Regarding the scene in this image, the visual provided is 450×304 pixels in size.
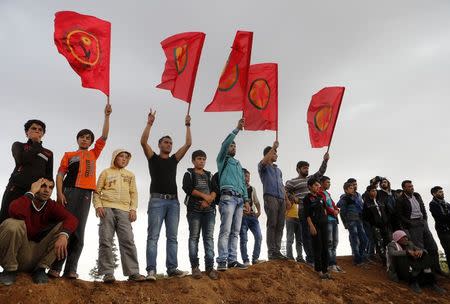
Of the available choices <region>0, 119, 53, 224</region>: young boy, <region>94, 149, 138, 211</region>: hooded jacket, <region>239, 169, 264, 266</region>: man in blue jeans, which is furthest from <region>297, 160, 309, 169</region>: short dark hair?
<region>0, 119, 53, 224</region>: young boy

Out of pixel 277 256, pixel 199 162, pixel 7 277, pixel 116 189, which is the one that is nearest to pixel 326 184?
pixel 277 256

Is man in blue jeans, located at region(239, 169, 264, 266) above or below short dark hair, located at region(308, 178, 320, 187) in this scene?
below

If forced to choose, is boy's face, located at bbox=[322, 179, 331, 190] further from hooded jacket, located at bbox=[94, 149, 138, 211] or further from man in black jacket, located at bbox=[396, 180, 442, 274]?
hooded jacket, located at bbox=[94, 149, 138, 211]

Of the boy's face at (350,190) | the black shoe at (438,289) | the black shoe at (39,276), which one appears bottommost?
the black shoe at (438,289)

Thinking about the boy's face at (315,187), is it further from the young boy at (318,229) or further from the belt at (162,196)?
the belt at (162,196)

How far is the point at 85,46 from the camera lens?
26.2ft

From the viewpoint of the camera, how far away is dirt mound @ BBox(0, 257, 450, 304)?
5.74 metres

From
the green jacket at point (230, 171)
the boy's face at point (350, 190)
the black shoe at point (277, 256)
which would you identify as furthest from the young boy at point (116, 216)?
the boy's face at point (350, 190)

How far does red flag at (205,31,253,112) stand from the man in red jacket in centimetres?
401

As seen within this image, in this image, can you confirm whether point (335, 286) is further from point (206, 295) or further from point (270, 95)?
point (270, 95)

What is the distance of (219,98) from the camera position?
8.99 metres

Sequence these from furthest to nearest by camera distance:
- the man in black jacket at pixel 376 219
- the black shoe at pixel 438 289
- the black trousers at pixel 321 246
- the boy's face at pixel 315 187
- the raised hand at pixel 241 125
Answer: the man in black jacket at pixel 376 219, the black shoe at pixel 438 289, the boy's face at pixel 315 187, the black trousers at pixel 321 246, the raised hand at pixel 241 125

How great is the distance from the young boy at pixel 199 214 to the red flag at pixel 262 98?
233 cm

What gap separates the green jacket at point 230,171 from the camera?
7.90 m
